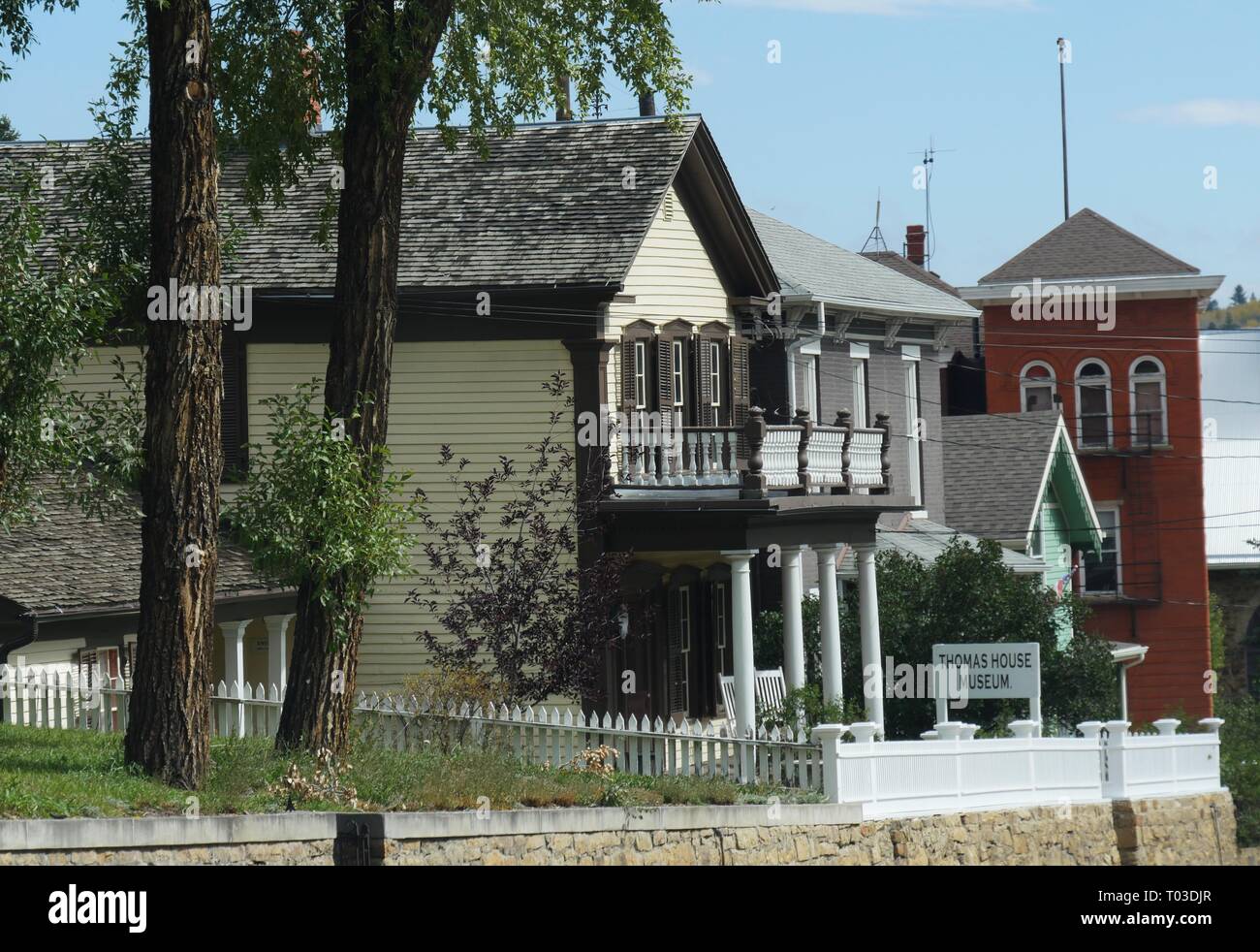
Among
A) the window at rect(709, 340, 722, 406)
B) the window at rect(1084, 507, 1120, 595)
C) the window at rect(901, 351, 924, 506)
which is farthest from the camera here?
the window at rect(1084, 507, 1120, 595)

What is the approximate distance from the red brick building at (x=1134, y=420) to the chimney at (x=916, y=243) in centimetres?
1018

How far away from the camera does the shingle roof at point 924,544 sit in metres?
29.7

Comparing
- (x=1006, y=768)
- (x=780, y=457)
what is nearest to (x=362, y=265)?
(x=780, y=457)

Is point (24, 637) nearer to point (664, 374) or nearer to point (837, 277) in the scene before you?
point (664, 374)

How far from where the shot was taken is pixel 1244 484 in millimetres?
51156

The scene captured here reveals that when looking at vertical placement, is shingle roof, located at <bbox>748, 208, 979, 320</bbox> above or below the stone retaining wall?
above

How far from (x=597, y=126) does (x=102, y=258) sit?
1107cm

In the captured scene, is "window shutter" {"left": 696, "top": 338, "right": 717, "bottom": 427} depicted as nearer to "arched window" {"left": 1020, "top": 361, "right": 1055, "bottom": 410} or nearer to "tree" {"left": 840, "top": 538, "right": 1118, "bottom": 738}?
"tree" {"left": 840, "top": 538, "right": 1118, "bottom": 738}

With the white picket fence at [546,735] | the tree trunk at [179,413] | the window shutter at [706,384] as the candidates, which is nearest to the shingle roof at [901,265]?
the window shutter at [706,384]

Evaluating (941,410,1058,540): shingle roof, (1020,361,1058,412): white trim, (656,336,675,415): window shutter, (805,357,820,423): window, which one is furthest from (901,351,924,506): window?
(1020,361,1058,412): white trim

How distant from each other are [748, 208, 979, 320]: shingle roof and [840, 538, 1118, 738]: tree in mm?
4376

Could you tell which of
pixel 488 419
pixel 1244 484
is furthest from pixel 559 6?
pixel 1244 484

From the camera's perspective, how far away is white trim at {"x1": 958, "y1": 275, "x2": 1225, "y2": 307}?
42.0 meters

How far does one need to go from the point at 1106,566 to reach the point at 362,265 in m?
30.0
